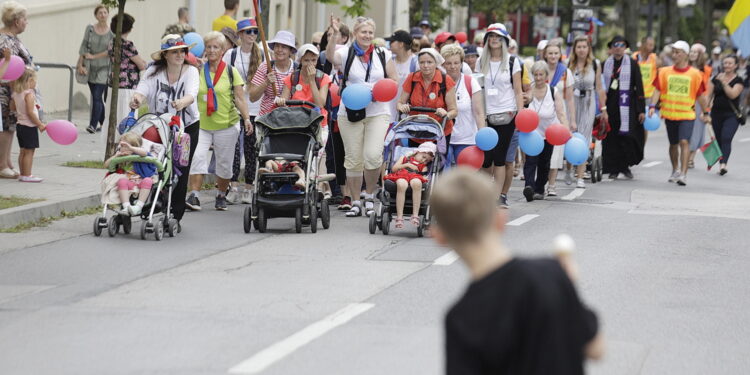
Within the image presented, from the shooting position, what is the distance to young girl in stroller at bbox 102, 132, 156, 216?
11.4 metres

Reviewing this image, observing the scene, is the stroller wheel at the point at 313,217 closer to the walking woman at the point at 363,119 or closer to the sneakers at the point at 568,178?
the walking woman at the point at 363,119

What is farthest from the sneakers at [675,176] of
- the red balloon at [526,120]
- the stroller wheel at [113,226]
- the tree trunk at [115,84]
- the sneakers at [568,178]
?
the stroller wheel at [113,226]

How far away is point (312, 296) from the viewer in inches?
346

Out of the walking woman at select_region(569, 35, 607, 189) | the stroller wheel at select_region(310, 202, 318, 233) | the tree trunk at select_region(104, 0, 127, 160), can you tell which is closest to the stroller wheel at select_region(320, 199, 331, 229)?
the stroller wheel at select_region(310, 202, 318, 233)

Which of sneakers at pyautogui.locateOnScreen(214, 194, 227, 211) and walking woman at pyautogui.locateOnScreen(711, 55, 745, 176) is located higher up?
walking woman at pyautogui.locateOnScreen(711, 55, 745, 176)

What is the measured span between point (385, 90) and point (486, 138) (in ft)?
3.84

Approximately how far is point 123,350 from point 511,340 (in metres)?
4.04

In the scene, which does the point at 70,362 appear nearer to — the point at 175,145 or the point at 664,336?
the point at 664,336

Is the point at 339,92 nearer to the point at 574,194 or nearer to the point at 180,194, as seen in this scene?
the point at 180,194

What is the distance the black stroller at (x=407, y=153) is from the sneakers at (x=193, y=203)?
208 cm

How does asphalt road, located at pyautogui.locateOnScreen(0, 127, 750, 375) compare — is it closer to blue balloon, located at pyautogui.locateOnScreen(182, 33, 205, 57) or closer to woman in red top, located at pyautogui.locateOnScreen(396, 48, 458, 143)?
woman in red top, located at pyautogui.locateOnScreen(396, 48, 458, 143)

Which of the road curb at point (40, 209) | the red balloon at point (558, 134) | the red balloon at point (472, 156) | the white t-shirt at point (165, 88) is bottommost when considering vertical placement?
the road curb at point (40, 209)

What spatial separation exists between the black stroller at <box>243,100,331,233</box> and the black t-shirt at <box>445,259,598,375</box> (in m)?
8.80

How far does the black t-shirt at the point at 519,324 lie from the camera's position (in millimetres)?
3365
